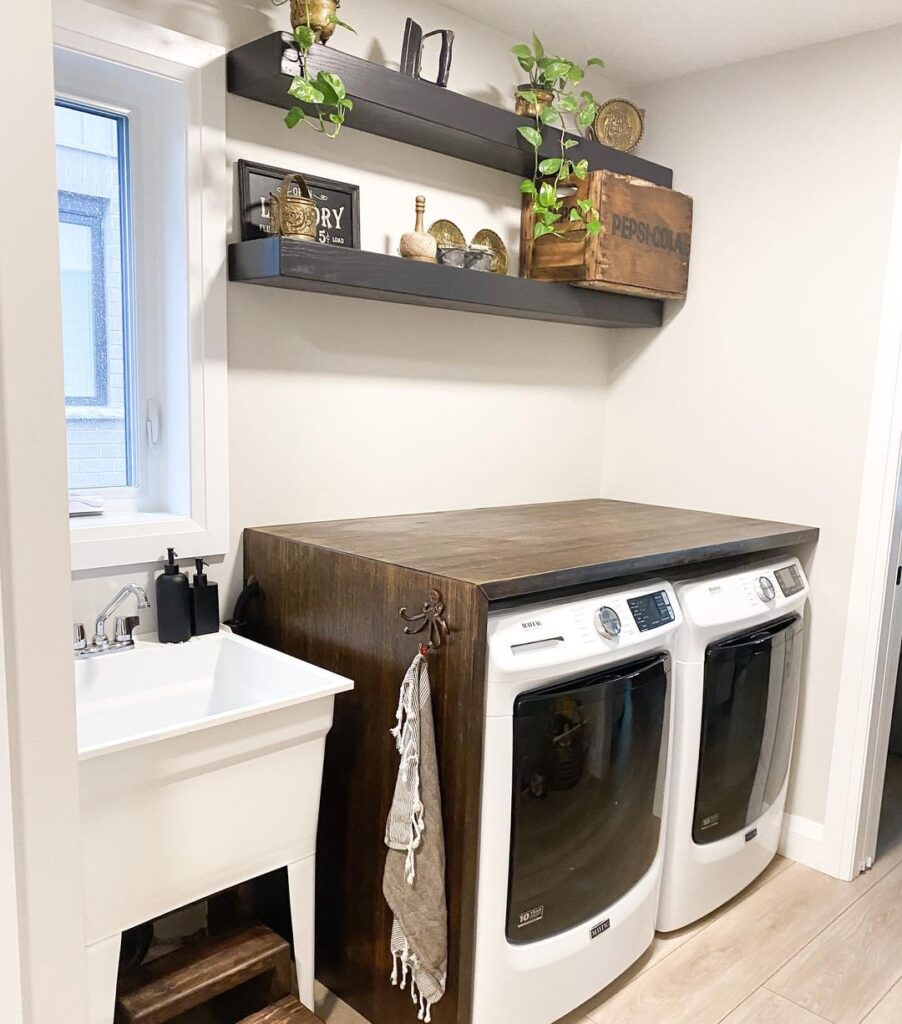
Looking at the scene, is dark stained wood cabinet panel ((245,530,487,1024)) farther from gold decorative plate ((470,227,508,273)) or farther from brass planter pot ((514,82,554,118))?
brass planter pot ((514,82,554,118))

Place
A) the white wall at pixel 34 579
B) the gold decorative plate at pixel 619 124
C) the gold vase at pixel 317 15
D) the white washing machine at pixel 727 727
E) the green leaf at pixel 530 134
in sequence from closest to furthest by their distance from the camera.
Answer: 1. the white wall at pixel 34 579
2. the gold vase at pixel 317 15
3. the white washing machine at pixel 727 727
4. the green leaf at pixel 530 134
5. the gold decorative plate at pixel 619 124

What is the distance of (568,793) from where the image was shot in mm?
1715

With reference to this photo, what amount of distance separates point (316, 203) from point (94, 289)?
1.74 ft

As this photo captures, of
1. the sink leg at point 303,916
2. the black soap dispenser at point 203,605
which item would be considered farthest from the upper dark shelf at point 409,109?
the sink leg at point 303,916

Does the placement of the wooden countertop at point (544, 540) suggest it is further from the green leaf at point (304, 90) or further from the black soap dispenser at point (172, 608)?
the green leaf at point (304, 90)

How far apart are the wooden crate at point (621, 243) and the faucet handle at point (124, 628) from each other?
4.68ft

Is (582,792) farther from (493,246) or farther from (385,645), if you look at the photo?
(493,246)

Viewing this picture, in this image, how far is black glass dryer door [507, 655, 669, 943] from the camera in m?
1.65

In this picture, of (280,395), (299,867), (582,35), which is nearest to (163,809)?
(299,867)

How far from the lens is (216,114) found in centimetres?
185

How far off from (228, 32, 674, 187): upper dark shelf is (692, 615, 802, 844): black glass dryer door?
135 cm

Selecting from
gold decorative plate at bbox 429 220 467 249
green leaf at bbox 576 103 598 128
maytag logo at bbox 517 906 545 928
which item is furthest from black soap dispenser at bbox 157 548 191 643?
green leaf at bbox 576 103 598 128

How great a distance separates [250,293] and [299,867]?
1234mm

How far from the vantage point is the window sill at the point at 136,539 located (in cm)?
177
